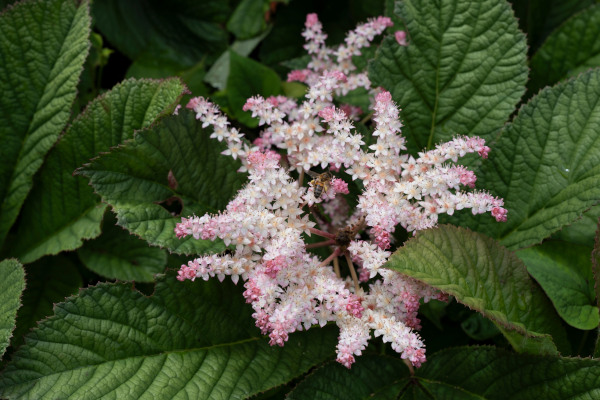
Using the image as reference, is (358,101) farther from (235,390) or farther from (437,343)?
(235,390)

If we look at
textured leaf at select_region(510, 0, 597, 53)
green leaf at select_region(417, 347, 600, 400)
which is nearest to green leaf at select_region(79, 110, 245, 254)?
green leaf at select_region(417, 347, 600, 400)

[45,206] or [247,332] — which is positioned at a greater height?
[45,206]

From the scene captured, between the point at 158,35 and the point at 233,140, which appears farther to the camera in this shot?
the point at 158,35

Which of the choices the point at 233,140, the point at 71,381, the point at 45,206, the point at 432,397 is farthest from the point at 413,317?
the point at 45,206

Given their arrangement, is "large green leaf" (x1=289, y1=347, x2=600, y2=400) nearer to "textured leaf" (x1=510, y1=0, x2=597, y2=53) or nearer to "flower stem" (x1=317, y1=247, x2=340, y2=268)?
"flower stem" (x1=317, y1=247, x2=340, y2=268)

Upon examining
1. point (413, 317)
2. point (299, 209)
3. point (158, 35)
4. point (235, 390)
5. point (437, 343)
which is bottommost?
point (437, 343)

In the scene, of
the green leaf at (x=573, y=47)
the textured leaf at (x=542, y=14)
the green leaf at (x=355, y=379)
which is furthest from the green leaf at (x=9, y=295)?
the textured leaf at (x=542, y=14)

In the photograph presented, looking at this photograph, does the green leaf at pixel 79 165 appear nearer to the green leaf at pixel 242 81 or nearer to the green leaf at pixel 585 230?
the green leaf at pixel 242 81
